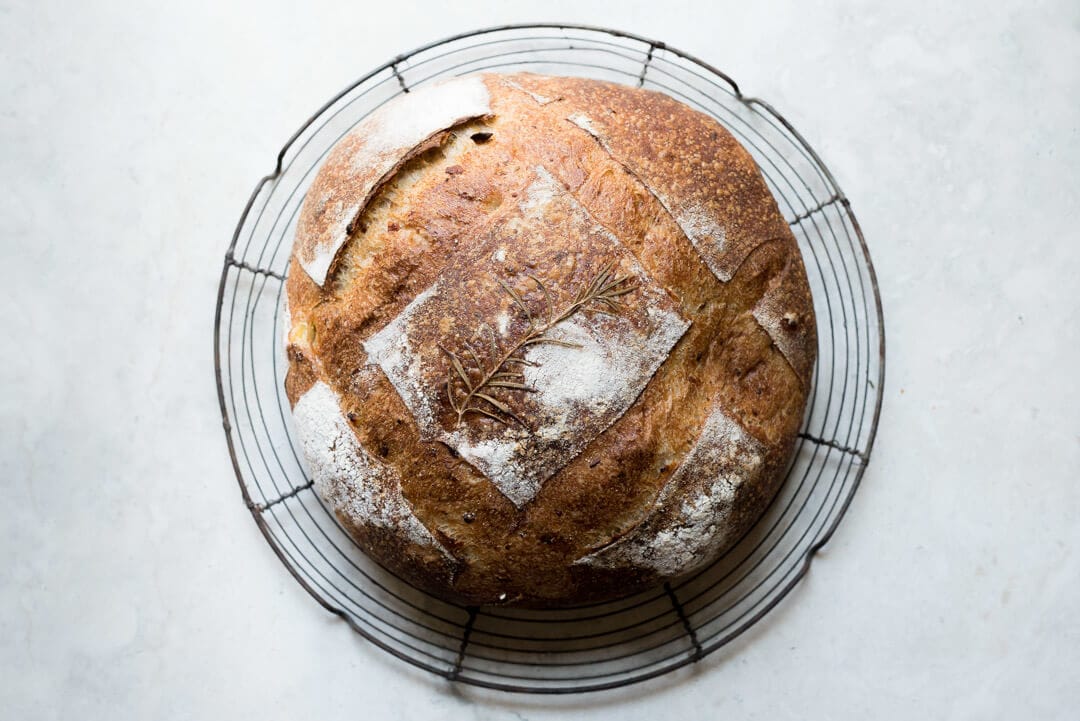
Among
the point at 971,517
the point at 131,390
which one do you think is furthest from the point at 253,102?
the point at 971,517

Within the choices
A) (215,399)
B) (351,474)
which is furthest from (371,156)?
(215,399)

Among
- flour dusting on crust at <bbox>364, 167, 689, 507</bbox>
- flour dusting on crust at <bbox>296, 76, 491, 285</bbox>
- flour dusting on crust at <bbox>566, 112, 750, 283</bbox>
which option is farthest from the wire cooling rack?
flour dusting on crust at <bbox>364, 167, 689, 507</bbox>

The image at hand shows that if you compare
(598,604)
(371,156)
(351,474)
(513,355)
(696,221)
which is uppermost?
(371,156)

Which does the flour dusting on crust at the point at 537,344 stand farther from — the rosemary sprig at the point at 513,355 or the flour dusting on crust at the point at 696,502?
the flour dusting on crust at the point at 696,502

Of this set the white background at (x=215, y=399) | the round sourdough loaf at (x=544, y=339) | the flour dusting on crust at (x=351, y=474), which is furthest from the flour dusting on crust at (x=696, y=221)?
the flour dusting on crust at (x=351, y=474)

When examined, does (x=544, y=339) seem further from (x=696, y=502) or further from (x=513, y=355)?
(x=696, y=502)
